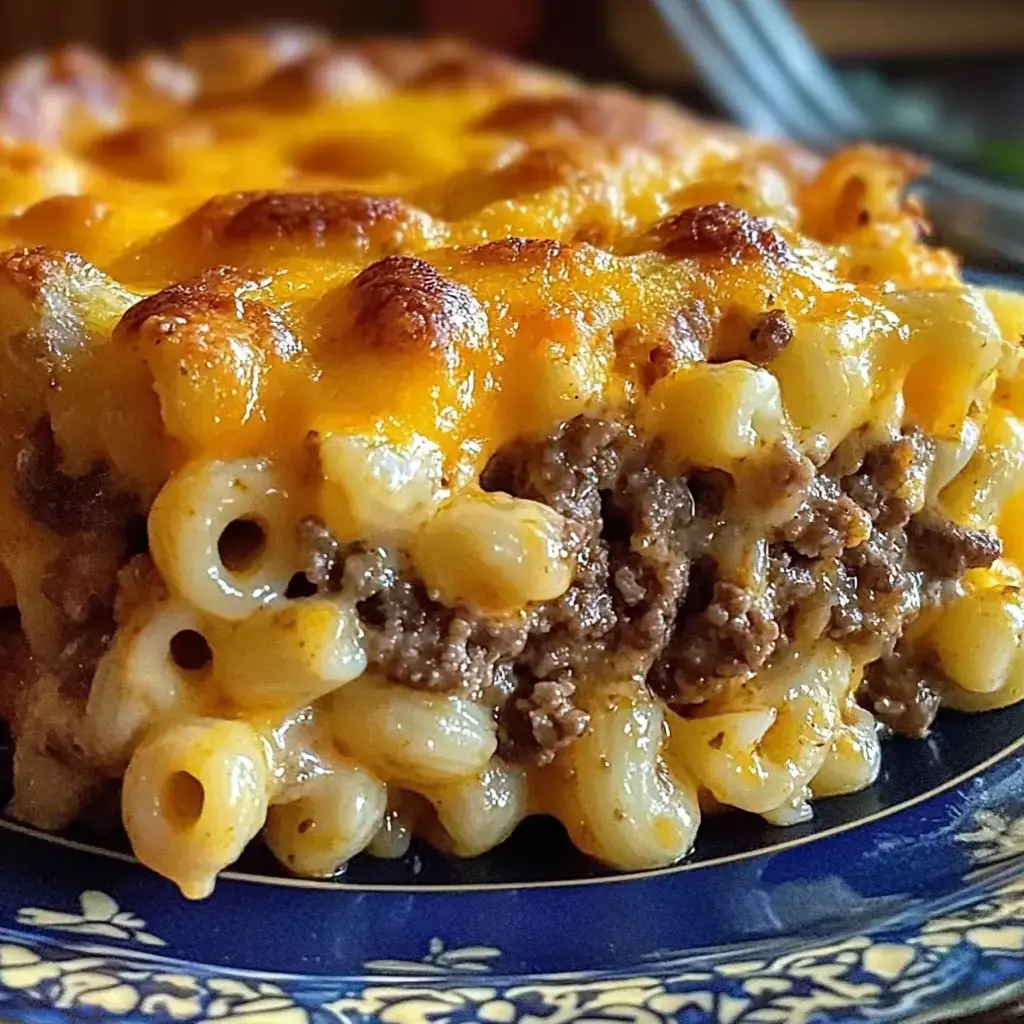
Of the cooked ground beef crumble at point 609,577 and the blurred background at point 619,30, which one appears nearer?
the cooked ground beef crumble at point 609,577

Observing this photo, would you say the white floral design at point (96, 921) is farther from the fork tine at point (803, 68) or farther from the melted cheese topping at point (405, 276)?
the fork tine at point (803, 68)

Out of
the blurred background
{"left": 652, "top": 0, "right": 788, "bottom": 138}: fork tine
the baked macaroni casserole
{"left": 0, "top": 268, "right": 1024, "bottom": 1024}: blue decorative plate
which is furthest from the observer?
the blurred background

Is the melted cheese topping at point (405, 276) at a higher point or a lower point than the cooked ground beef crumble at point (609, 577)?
higher

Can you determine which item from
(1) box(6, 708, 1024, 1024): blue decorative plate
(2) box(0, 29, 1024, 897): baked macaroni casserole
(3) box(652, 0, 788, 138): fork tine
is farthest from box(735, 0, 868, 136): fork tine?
(1) box(6, 708, 1024, 1024): blue decorative plate

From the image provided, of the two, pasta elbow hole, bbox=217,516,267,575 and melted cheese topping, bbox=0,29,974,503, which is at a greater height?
melted cheese topping, bbox=0,29,974,503

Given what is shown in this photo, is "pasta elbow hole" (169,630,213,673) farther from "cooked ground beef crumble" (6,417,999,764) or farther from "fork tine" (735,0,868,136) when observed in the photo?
"fork tine" (735,0,868,136)

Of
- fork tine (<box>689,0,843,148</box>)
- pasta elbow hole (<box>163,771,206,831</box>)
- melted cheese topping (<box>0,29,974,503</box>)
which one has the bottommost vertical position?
pasta elbow hole (<box>163,771,206,831</box>)

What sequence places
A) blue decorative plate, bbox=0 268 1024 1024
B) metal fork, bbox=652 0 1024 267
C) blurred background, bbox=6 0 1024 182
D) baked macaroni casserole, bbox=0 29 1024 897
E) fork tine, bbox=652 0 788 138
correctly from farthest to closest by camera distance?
blurred background, bbox=6 0 1024 182 < fork tine, bbox=652 0 788 138 < metal fork, bbox=652 0 1024 267 < baked macaroni casserole, bbox=0 29 1024 897 < blue decorative plate, bbox=0 268 1024 1024

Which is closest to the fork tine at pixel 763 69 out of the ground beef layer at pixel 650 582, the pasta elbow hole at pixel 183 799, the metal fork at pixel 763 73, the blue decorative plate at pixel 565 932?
the metal fork at pixel 763 73

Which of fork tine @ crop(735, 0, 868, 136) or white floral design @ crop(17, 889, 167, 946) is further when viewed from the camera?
fork tine @ crop(735, 0, 868, 136)
